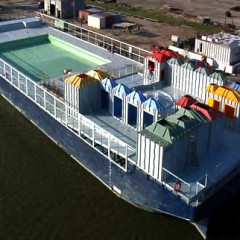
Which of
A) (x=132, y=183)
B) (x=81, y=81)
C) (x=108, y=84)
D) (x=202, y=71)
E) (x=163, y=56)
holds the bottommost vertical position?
(x=132, y=183)

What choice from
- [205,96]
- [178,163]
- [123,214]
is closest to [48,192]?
[123,214]

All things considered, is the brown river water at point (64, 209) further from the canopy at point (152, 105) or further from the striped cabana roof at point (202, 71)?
the striped cabana roof at point (202, 71)

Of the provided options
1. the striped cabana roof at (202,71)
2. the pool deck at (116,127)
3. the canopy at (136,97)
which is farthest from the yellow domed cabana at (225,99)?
the pool deck at (116,127)

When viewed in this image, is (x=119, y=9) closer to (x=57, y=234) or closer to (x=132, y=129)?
(x=132, y=129)

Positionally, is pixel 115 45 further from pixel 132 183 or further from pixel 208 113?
pixel 132 183

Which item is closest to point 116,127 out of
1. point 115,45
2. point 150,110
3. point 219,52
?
Answer: point 150,110
